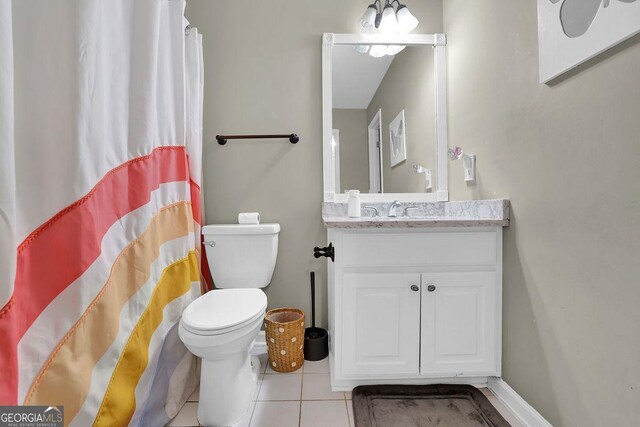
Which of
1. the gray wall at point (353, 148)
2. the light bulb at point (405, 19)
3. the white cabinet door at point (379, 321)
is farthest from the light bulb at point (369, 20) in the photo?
the white cabinet door at point (379, 321)

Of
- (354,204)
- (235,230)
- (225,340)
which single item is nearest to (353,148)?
(354,204)

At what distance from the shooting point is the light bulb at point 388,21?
1.75 meters

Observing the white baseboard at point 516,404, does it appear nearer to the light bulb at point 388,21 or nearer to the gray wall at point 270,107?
the gray wall at point 270,107

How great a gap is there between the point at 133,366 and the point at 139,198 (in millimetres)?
583

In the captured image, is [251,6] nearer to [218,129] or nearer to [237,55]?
[237,55]

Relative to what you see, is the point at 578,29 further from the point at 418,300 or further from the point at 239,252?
the point at 239,252

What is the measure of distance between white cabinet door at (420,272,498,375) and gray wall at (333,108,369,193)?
2.43ft

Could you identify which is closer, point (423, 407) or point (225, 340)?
point (225, 340)

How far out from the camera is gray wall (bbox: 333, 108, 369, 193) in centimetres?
182

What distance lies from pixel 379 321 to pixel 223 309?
2.15ft

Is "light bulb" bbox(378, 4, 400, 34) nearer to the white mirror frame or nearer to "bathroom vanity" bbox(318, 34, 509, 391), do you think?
the white mirror frame

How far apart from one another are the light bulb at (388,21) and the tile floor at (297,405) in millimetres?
1941

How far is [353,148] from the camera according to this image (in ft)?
6.00

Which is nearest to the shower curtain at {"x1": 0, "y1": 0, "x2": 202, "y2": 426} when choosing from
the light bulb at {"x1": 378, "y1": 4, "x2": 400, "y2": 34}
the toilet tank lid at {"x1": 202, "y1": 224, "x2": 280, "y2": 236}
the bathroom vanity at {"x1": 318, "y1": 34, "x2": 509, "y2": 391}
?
the toilet tank lid at {"x1": 202, "y1": 224, "x2": 280, "y2": 236}
